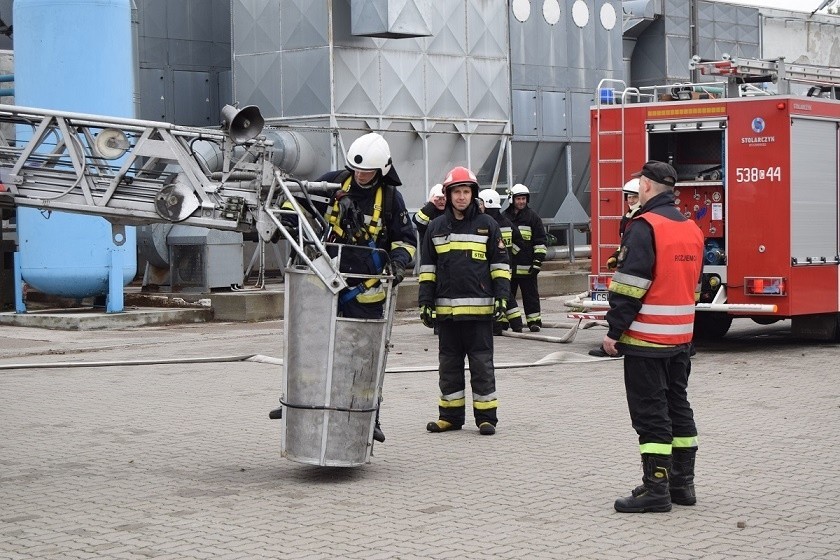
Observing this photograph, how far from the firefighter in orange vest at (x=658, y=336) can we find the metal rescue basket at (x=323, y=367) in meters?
1.61

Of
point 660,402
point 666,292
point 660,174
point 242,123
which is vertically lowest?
point 660,402

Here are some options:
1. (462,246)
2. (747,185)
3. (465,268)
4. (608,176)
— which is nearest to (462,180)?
(462,246)

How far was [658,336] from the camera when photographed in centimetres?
690

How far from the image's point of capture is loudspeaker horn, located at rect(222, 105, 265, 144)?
7.80 metres

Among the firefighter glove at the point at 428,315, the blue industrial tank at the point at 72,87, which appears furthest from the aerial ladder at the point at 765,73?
the blue industrial tank at the point at 72,87

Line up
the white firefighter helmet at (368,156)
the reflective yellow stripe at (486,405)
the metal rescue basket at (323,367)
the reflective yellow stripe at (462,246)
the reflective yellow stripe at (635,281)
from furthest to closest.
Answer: the reflective yellow stripe at (462,246) < the reflective yellow stripe at (486,405) < the white firefighter helmet at (368,156) < the metal rescue basket at (323,367) < the reflective yellow stripe at (635,281)

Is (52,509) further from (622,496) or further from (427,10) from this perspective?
(427,10)

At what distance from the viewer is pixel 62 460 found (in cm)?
841

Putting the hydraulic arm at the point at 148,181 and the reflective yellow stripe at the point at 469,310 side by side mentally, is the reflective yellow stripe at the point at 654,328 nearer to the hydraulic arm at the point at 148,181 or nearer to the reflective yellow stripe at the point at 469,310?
the hydraulic arm at the point at 148,181


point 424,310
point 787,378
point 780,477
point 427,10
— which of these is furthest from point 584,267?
point 780,477

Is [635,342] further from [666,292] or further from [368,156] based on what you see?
[368,156]

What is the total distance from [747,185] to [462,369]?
5699 millimetres

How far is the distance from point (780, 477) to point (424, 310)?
2.96m

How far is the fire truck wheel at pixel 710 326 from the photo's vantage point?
51.0ft
